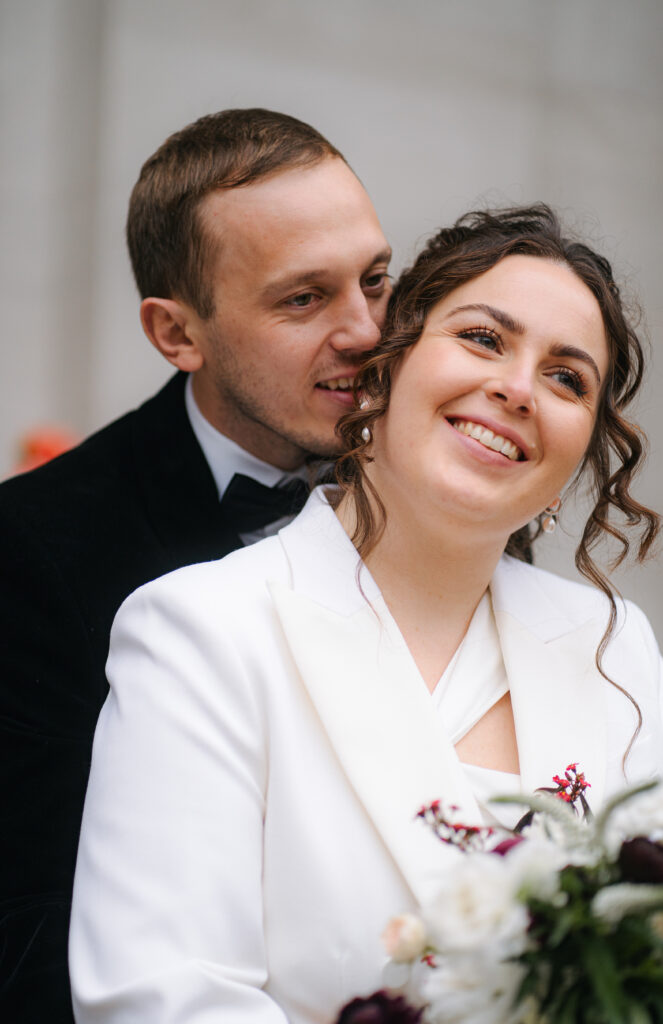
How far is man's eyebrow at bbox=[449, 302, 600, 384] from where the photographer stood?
192cm

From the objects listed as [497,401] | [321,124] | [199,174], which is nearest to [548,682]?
[497,401]

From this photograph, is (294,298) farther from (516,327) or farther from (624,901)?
(624,901)

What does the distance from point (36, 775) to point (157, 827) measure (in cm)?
64

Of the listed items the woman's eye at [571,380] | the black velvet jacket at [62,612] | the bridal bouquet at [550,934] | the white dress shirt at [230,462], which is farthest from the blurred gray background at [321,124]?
the bridal bouquet at [550,934]

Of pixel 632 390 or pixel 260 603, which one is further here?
pixel 632 390

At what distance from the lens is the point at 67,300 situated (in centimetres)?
482

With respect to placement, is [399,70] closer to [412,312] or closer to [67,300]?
[67,300]

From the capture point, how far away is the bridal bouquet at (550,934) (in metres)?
1.07

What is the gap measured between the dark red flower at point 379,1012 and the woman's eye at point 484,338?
115cm

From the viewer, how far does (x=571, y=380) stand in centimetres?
199

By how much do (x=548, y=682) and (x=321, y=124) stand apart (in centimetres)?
357

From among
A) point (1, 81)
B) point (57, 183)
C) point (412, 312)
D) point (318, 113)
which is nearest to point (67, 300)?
point (57, 183)

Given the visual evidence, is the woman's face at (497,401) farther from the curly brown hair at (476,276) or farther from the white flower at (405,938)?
the white flower at (405,938)

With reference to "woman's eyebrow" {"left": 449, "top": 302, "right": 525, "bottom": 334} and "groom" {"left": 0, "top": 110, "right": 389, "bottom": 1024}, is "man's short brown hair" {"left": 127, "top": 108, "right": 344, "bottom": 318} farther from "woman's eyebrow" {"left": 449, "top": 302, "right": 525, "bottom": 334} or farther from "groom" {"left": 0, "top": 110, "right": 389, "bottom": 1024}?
"woman's eyebrow" {"left": 449, "top": 302, "right": 525, "bottom": 334}
